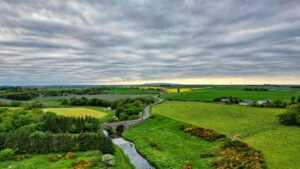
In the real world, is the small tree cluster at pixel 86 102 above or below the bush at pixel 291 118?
below

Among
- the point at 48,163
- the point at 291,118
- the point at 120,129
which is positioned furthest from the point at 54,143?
the point at 291,118

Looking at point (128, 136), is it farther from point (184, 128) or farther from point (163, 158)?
point (163, 158)

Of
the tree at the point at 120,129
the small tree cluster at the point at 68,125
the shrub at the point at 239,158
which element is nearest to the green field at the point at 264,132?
the shrub at the point at 239,158

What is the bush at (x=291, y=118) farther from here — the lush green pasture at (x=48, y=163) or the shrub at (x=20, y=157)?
the shrub at (x=20, y=157)

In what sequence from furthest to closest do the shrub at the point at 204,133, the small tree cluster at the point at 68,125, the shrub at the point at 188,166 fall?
the small tree cluster at the point at 68,125 → the shrub at the point at 204,133 → the shrub at the point at 188,166

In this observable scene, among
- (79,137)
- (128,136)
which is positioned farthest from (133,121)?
(79,137)

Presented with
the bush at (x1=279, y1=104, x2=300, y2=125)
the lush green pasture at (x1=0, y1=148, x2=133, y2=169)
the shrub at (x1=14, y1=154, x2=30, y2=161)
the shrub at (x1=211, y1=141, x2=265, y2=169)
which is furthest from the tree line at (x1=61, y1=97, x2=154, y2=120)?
the shrub at (x1=211, y1=141, x2=265, y2=169)
